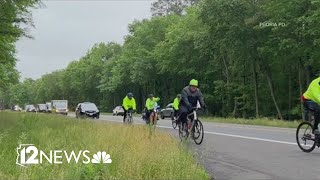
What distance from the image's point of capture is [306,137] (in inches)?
482

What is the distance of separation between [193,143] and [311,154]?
13.9ft

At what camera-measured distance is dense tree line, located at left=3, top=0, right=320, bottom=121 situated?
3409 cm

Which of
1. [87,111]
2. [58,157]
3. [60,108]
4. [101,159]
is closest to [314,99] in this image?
[101,159]

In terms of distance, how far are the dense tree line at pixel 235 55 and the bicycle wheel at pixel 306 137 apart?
18.9m

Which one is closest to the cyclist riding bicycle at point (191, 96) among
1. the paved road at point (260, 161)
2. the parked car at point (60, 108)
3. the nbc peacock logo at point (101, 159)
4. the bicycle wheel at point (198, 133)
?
the bicycle wheel at point (198, 133)

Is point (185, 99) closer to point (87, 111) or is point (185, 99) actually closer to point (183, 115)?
point (183, 115)

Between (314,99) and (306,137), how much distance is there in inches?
45.5

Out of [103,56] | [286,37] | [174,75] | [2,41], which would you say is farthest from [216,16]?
[103,56]

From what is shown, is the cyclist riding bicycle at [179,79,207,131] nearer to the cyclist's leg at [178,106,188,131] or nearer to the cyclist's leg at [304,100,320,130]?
the cyclist's leg at [178,106,188,131]

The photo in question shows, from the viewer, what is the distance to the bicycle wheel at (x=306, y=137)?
477 inches

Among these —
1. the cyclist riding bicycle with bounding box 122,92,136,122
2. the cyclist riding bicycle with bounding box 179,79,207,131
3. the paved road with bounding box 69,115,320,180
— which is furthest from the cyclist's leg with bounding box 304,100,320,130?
the cyclist riding bicycle with bounding box 122,92,136,122

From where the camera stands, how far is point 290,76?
152ft

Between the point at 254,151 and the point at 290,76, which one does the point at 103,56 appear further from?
the point at 254,151

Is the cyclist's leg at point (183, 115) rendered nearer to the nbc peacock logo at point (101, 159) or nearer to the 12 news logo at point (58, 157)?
the 12 news logo at point (58, 157)
